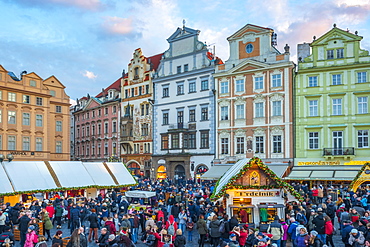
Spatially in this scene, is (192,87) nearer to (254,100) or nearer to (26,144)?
(254,100)

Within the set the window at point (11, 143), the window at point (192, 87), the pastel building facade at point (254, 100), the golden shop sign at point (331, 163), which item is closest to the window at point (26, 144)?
the window at point (11, 143)

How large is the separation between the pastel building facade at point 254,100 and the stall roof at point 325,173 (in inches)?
74.3

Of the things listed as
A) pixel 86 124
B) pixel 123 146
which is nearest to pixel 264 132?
pixel 123 146

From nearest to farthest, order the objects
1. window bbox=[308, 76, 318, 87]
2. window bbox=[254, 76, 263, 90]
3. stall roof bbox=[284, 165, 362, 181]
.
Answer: stall roof bbox=[284, 165, 362, 181] → window bbox=[308, 76, 318, 87] → window bbox=[254, 76, 263, 90]

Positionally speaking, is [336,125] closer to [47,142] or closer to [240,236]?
[240,236]

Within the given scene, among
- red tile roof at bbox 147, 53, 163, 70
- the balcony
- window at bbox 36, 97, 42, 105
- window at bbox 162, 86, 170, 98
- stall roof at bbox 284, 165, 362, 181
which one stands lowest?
stall roof at bbox 284, 165, 362, 181

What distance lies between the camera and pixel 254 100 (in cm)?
3866

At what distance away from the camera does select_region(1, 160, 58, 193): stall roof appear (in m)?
23.7

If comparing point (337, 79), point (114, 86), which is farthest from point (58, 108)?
point (337, 79)

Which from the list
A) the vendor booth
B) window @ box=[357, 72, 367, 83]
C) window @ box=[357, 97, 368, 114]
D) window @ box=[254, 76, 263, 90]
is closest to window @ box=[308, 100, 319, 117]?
window @ box=[357, 97, 368, 114]

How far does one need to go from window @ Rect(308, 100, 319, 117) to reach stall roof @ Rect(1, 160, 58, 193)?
23001 millimetres

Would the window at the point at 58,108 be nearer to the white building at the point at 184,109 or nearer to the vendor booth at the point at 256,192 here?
the white building at the point at 184,109

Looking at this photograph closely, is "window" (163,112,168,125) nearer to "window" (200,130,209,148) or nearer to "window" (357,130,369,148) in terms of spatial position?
"window" (200,130,209,148)

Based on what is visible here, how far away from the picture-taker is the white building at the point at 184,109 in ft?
138
